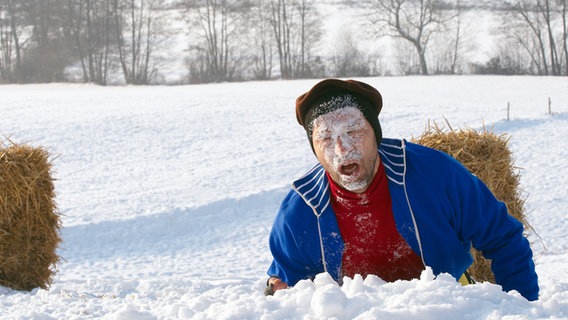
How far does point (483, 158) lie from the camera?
709cm

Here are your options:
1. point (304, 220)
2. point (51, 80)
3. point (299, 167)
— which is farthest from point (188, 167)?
point (51, 80)

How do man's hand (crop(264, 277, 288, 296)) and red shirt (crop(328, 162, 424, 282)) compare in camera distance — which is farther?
man's hand (crop(264, 277, 288, 296))

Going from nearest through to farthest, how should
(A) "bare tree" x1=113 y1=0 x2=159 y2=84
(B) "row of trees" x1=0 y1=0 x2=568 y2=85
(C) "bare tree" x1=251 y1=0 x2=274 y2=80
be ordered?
1. (B) "row of trees" x1=0 y1=0 x2=568 y2=85
2. (C) "bare tree" x1=251 y1=0 x2=274 y2=80
3. (A) "bare tree" x1=113 y1=0 x2=159 y2=84

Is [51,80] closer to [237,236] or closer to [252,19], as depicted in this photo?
[252,19]

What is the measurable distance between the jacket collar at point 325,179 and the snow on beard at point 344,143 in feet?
0.40

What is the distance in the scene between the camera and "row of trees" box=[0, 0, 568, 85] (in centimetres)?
3922

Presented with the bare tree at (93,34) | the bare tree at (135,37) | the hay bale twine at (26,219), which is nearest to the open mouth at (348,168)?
the hay bale twine at (26,219)

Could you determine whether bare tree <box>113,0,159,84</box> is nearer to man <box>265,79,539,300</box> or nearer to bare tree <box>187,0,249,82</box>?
bare tree <box>187,0,249,82</box>

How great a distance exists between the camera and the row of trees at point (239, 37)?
1544 inches

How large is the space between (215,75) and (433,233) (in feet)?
122

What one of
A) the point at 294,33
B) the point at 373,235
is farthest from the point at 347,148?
the point at 294,33

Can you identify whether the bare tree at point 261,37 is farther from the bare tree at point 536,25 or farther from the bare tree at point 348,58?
the bare tree at point 536,25

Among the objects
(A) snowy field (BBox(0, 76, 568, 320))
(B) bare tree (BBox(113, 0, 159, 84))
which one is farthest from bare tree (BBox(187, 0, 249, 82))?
(A) snowy field (BBox(0, 76, 568, 320))

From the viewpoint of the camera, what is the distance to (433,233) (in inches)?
111
